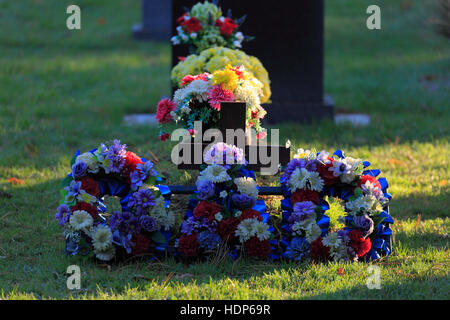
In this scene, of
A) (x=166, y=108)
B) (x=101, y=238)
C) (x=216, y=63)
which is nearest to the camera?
(x=101, y=238)

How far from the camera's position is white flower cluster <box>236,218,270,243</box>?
440cm

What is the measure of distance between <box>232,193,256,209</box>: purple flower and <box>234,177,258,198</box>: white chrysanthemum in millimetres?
27

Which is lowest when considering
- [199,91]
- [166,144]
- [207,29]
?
[166,144]

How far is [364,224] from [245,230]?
76 centimetres

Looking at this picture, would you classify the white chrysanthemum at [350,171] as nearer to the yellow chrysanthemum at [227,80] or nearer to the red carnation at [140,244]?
the yellow chrysanthemum at [227,80]

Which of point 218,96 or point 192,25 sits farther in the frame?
point 192,25

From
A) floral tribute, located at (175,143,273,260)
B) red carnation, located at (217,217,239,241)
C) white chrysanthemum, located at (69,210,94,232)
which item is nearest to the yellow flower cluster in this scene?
floral tribute, located at (175,143,273,260)

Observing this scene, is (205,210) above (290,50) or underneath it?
underneath

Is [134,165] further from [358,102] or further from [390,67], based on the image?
[390,67]

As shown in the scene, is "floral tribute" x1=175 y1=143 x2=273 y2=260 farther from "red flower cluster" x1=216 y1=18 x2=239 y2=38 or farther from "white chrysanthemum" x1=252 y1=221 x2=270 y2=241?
"red flower cluster" x1=216 y1=18 x2=239 y2=38

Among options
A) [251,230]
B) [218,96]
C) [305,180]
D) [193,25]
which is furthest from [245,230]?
[193,25]

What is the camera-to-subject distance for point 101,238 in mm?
4359

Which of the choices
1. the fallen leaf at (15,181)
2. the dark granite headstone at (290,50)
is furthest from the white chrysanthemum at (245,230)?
the dark granite headstone at (290,50)

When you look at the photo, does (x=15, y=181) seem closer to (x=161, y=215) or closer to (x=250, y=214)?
(x=161, y=215)
